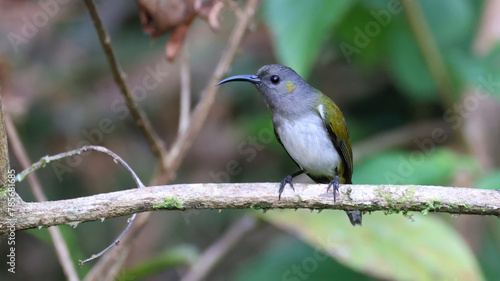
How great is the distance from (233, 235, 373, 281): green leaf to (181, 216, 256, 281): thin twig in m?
0.44

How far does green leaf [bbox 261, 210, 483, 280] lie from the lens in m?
3.50

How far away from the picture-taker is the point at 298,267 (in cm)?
459

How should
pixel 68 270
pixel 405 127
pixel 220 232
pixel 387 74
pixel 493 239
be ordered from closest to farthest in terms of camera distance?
pixel 68 270, pixel 493 239, pixel 405 127, pixel 387 74, pixel 220 232

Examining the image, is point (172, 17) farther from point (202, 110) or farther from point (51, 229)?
point (51, 229)

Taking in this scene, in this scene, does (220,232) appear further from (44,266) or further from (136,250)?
(44,266)

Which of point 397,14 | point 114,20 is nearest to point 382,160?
point 397,14

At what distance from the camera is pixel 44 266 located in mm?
6133

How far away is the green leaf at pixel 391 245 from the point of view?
11.5ft

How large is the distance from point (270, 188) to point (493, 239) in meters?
2.95

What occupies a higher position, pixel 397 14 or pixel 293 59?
pixel 397 14

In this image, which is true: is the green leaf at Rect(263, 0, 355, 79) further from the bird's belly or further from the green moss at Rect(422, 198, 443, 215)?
the green moss at Rect(422, 198, 443, 215)

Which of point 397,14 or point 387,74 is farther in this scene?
point 387,74

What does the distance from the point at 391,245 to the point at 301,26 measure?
1.61m

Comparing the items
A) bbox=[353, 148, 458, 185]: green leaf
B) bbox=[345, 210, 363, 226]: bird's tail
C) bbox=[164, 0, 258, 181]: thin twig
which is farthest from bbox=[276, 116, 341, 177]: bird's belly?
bbox=[164, 0, 258, 181]: thin twig
